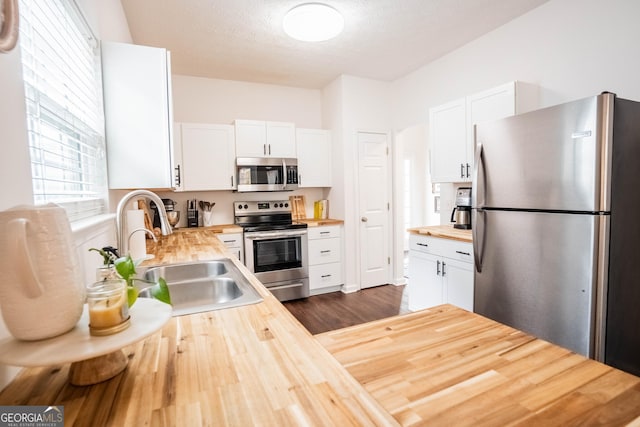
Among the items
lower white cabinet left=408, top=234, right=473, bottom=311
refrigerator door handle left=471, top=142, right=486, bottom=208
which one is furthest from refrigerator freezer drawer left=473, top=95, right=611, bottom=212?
lower white cabinet left=408, top=234, right=473, bottom=311

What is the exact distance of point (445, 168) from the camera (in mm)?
3014

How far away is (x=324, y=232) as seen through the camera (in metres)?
3.87

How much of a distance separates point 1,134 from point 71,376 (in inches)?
20.0

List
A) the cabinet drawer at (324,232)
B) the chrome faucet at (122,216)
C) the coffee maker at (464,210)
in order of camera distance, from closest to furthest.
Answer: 1. the chrome faucet at (122,216)
2. the coffee maker at (464,210)
3. the cabinet drawer at (324,232)

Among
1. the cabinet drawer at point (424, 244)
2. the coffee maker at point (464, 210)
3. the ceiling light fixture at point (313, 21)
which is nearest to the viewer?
the ceiling light fixture at point (313, 21)

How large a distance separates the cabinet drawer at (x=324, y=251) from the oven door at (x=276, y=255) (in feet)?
0.40

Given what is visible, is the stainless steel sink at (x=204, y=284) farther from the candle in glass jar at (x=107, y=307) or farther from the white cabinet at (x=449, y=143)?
the white cabinet at (x=449, y=143)

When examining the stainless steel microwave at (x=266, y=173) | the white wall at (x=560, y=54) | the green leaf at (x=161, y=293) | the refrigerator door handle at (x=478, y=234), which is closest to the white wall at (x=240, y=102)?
the stainless steel microwave at (x=266, y=173)

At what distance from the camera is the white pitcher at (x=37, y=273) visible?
0.51 meters

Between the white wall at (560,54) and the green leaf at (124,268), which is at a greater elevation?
the white wall at (560,54)

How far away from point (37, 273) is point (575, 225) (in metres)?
2.13

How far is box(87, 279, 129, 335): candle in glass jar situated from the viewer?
60cm

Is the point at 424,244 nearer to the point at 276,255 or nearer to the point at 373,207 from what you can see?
the point at 373,207

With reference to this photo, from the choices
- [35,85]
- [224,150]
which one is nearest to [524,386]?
[35,85]
